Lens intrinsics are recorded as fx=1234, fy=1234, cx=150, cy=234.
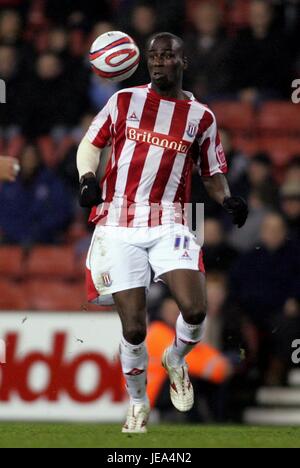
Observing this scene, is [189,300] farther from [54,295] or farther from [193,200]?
[54,295]

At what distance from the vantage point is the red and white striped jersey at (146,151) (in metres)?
7.29

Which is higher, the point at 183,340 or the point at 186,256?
the point at 186,256

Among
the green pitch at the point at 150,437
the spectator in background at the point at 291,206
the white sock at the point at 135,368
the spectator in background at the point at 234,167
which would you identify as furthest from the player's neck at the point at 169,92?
the spectator in background at the point at 234,167

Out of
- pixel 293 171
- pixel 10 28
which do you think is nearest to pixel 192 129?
pixel 293 171

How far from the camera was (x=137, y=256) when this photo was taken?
728cm

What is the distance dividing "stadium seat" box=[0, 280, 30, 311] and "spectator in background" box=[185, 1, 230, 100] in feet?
8.16

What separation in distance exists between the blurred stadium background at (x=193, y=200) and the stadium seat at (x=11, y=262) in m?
0.01

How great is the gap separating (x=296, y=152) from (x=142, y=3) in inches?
83.7

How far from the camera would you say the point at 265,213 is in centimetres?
1089

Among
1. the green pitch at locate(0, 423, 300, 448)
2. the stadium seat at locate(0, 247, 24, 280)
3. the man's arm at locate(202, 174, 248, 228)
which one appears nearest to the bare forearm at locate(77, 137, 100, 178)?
the man's arm at locate(202, 174, 248, 228)

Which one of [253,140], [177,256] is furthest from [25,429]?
[253,140]

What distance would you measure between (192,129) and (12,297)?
14.2ft

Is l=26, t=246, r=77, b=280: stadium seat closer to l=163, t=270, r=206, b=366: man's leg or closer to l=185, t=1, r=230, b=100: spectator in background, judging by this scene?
l=185, t=1, r=230, b=100: spectator in background

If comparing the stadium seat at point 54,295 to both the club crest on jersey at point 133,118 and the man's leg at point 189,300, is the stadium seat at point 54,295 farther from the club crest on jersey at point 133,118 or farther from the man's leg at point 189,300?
the club crest on jersey at point 133,118
